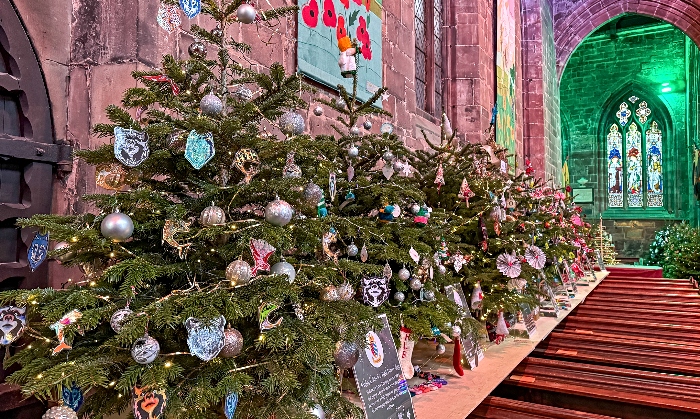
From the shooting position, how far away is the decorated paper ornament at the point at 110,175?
116 centimetres

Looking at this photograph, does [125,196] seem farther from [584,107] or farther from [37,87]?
[584,107]

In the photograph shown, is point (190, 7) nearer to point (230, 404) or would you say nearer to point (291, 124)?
point (291, 124)

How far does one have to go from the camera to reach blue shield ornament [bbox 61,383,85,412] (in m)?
1.00

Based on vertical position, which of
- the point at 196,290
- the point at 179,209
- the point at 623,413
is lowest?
the point at 623,413

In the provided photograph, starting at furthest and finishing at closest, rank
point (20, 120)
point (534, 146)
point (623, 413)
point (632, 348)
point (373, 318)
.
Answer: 1. point (534, 146)
2. point (632, 348)
3. point (623, 413)
4. point (20, 120)
5. point (373, 318)

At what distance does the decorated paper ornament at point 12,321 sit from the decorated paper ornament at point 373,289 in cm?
91

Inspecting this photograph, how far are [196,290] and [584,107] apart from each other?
17436 mm

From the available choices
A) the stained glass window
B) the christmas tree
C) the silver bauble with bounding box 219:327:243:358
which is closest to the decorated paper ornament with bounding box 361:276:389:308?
the christmas tree

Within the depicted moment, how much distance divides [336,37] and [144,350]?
2.77 meters

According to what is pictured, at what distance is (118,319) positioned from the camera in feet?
3.23

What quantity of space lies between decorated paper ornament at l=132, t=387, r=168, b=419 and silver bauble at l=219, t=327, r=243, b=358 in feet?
0.46

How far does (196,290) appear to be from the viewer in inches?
44.7

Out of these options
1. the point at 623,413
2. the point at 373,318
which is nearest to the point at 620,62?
the point at 623,413

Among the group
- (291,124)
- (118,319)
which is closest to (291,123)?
(291,124)
